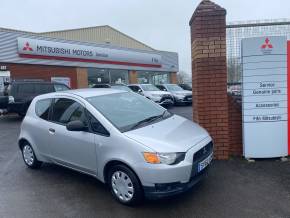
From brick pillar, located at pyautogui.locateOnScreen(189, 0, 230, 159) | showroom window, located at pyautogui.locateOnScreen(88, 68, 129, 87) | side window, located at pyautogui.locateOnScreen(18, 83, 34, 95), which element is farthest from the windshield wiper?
showroom window, located at pyautogui.locateOnScreen(88, 68, 129, 87)

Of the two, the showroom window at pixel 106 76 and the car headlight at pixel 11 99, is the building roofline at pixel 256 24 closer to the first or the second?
the car headlight at pixel 11 99

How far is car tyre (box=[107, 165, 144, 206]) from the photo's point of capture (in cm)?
352

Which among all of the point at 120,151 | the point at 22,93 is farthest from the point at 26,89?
the point at 120,151

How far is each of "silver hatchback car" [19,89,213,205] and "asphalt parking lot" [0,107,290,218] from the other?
1.00 feet

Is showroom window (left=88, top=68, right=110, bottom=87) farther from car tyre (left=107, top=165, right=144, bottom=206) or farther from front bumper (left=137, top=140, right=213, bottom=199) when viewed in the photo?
front bumper (left=137, top=140, right=213, bottom=199)

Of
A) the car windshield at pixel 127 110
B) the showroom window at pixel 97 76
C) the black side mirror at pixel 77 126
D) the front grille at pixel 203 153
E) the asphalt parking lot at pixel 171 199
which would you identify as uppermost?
the showroom window at pixel 97 76

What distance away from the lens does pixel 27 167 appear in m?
5.57

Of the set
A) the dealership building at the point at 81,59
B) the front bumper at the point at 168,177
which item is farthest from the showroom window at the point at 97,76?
the front bumper at the point at 168,177

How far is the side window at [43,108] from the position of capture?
4983 mm

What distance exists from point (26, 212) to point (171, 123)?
2373 millimetres

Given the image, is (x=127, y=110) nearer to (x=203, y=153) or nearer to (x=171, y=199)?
(x=203, y=153)

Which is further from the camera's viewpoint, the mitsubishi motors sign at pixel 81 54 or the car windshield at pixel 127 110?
the mitsubishi motors sign at pixel 81 54

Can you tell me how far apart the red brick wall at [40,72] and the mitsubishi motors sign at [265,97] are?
15734mm

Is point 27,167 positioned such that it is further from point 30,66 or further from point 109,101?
point 30,66
